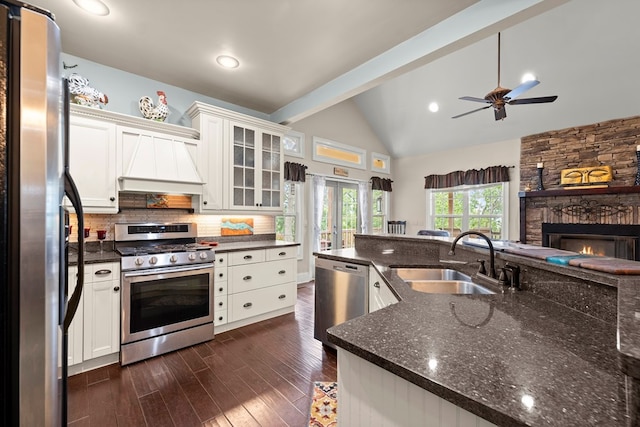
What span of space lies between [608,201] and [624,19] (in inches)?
99.0

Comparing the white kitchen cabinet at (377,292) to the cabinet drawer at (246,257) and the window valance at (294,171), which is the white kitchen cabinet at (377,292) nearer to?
the cabinet drawer at (246,257)

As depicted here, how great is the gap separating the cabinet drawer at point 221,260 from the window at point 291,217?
1.85 m

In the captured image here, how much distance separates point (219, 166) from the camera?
3354mm

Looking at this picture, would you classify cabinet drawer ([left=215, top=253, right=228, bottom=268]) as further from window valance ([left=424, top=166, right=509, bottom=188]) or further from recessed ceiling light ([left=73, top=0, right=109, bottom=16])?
window valance ([left=424, top=166, right=509, bottom=188])

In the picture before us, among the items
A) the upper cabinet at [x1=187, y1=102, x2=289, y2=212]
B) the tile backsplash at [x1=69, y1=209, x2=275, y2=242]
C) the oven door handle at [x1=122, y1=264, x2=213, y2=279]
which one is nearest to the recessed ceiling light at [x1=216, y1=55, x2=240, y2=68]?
the upper cabinet at [x1=187, y1=102, x2=289, y2=212]

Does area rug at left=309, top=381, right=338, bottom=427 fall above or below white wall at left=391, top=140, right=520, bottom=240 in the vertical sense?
below

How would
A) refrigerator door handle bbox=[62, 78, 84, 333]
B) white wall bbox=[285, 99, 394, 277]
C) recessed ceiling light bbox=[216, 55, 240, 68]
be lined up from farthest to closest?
1. white wall bbox=[285, 99, 394, 277]
2. recessed ceiling light bbox=[216, 55, 240, 68]
3. refrigerator door handle bbox=[62, 78, 84, 333]

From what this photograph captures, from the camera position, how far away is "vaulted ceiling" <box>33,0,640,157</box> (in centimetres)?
219

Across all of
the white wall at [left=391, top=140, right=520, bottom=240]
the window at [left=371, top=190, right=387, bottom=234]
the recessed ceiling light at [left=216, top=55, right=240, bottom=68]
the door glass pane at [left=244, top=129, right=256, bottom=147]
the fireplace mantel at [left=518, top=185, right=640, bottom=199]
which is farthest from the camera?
the window at [left=371, top=190, right=387, bottom=234]

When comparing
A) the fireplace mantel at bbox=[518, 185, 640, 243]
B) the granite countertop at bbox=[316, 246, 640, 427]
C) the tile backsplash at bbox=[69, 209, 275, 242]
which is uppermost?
the fireplace mantel at bbox=[518, 185, 640, 243]

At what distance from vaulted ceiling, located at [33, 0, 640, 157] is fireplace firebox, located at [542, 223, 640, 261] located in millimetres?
1726

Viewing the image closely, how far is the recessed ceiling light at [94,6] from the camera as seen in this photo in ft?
6.88

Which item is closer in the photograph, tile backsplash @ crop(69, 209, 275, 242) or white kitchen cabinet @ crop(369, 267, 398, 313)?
white kitchen cabinet @ crop(369, 267, 398, 313)

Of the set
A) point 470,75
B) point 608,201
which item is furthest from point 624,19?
point 608,201
